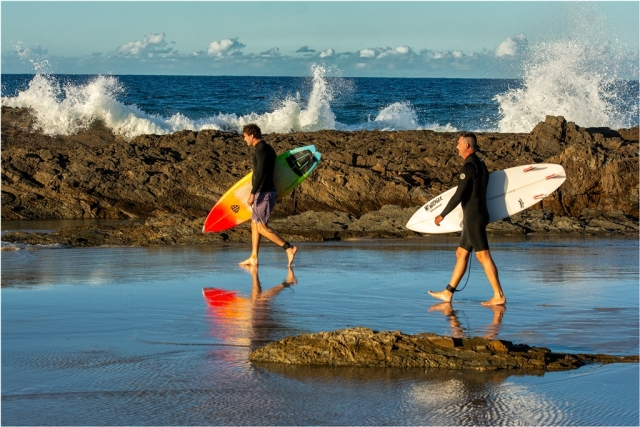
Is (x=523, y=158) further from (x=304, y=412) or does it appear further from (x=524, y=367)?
(x=304, y=412)

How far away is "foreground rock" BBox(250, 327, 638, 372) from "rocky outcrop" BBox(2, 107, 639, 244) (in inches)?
296

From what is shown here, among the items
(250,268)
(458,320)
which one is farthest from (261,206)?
(458,320)

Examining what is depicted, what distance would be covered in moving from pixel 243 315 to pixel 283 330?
751 millimetres

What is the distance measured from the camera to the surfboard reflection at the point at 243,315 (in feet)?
21.6

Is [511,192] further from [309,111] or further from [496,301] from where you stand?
[309,111]

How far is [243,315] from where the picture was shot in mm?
7480

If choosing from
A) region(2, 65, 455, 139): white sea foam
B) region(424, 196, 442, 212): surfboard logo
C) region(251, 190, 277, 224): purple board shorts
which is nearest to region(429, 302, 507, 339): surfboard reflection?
region(424, 196, 442, 212): surfboard logo

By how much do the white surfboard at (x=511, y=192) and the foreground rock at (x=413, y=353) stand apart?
3942 mm

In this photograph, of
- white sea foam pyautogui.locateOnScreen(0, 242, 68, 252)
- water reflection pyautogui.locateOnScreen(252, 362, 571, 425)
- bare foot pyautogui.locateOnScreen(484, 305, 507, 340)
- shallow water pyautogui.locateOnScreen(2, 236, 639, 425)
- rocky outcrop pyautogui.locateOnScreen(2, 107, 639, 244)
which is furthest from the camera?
rocky outcrop pyautogui.locateOnScreen(2, 107, 639, 244)

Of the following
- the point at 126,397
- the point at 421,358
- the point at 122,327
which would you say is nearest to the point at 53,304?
the point at 122,327

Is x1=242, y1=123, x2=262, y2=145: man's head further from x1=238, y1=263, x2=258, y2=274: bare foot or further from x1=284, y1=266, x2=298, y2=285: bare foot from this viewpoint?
x1=284, y1=266, x2=298, y2=285: bare foot

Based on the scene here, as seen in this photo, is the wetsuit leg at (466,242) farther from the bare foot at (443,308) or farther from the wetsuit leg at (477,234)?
the bare foot at (443,308)

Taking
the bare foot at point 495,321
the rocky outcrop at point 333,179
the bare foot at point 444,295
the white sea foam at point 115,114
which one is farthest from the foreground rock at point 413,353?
the white sea foam at point 115,114

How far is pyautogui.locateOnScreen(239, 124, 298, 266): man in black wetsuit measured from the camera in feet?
35.2
